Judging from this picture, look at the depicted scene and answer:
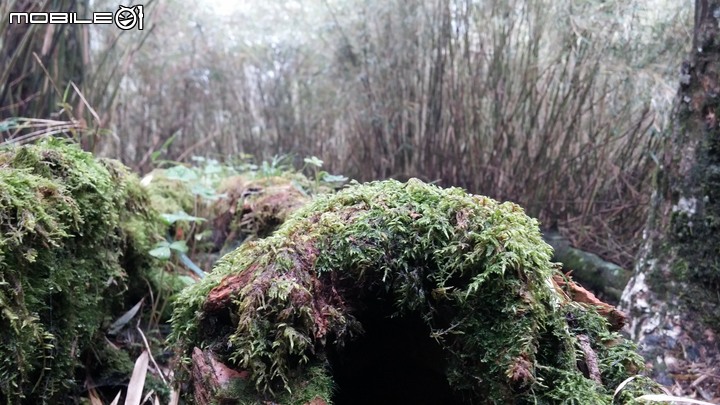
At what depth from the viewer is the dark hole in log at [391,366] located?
1.39 m

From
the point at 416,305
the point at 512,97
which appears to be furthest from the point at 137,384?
Result: the point at 512,97

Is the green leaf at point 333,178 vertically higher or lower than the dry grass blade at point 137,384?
higher

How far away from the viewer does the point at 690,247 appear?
2486 mm

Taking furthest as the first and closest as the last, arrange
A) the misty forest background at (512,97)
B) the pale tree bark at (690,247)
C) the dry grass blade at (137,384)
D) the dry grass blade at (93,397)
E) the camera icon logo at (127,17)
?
the misty forest background at (512,97) → the camera icon logo at (127,17) → the pale tree bark at (690,247) → the dry grass blade at (93,397) → the dry grass blade at (137,384)

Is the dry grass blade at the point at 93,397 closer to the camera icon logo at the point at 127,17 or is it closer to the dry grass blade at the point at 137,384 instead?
the dry grass blade at the point at 137,384

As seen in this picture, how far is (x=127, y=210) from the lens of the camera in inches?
82.4

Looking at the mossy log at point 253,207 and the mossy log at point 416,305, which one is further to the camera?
the mossy log at point 253,207

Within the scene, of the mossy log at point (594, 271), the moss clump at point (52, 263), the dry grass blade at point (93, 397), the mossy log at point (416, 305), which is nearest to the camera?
the mossy log at point (416, 305)

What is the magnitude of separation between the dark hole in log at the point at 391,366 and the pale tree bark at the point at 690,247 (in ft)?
4.66

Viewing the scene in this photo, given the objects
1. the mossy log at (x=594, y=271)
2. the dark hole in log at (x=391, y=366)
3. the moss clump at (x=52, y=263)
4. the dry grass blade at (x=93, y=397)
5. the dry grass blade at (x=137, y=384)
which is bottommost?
the mossy log at (x=594, y=271)

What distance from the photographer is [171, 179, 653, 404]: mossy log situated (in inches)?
42.7

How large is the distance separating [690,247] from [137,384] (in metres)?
2.46


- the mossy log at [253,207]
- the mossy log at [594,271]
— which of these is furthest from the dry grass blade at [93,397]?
the mossy log at [594,271]

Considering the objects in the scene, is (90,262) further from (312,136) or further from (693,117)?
(312,136)
